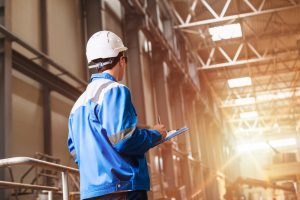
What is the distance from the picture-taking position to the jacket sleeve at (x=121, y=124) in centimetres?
231

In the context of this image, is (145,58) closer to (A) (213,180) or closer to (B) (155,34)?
(B) (155,34)

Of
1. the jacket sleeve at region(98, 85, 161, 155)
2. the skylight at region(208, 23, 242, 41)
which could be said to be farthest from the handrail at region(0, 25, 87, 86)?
the skylight at region(208, 23, 242, 41)

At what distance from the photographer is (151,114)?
13.0 meters

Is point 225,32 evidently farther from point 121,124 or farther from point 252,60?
point 121,124

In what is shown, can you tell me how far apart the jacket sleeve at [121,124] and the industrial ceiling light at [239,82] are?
22771 millimetres

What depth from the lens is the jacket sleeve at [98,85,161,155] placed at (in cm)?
231

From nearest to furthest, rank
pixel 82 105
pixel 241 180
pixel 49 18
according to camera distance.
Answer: pixel 82 105
pixel 49 18
pixel 241 180

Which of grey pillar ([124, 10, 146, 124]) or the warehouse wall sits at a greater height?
grey pillar ([124, 10, 146, 124])

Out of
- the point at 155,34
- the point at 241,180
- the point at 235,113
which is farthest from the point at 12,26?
the point at 235,113

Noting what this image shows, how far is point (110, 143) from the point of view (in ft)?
7.83

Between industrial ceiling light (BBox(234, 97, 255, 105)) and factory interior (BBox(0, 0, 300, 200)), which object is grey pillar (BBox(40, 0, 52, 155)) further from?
industrial ceiling light (BBox(234, 97, 255, 105))

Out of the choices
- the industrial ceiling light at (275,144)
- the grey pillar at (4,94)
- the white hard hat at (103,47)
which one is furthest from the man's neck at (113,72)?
the industrial ceiling light at (275,144)

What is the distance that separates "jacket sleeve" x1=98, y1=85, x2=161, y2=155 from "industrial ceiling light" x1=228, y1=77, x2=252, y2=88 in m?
22.8

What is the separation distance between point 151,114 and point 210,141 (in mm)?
11102
